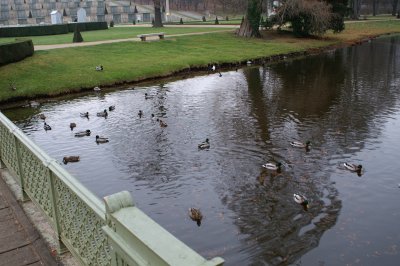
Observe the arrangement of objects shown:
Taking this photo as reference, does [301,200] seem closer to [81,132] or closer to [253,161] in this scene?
[253,161]

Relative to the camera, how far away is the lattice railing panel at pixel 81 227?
15.2 ft

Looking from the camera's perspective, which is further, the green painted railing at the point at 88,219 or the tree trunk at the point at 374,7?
the tree trunk at the point at 374,7

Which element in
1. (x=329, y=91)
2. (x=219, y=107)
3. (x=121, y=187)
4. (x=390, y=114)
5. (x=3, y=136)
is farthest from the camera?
(x=329, y=91)

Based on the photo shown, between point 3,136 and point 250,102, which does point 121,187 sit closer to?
point 3,136

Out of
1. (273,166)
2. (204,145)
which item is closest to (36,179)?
(273,166)

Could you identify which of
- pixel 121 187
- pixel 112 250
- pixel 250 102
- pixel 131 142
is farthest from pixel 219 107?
pixel 112 250

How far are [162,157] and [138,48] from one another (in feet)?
90.1

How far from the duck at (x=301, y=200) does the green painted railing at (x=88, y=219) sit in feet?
23.8

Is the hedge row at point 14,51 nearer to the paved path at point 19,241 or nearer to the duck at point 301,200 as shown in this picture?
the paved path at point 19,241

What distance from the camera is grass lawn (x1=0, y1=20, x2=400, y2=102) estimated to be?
2884 cm

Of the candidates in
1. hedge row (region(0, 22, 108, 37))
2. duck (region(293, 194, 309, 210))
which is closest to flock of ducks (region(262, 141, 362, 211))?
duck (region(293, 194, 309, 210))

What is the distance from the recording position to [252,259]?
379 inches

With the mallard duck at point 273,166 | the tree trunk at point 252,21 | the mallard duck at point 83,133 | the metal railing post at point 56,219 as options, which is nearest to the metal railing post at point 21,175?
the metal railing post at point 56,219

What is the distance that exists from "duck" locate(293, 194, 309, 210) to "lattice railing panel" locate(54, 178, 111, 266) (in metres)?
7.44
